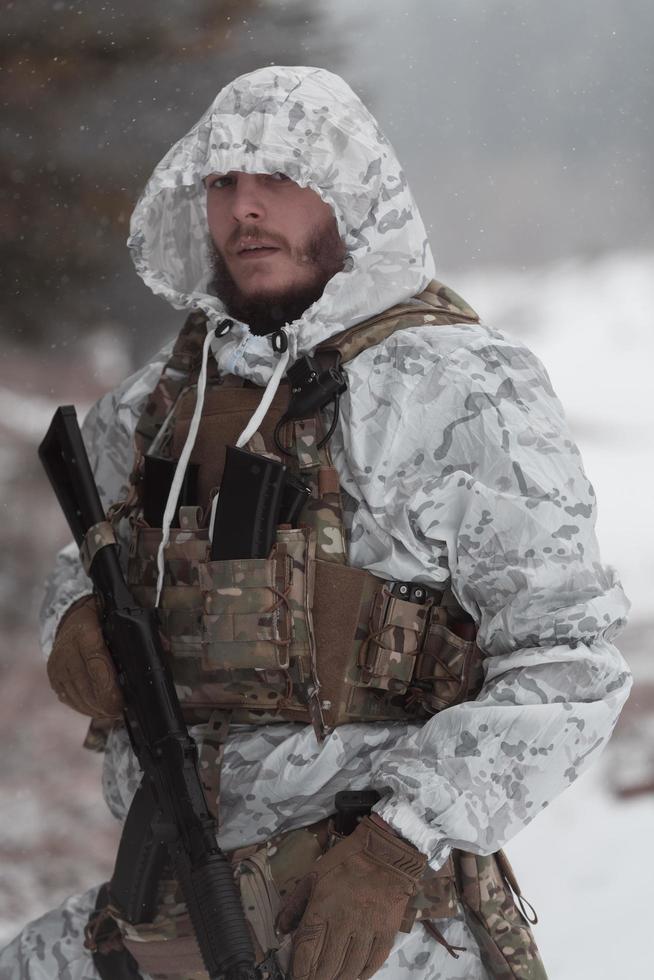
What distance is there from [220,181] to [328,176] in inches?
5.6

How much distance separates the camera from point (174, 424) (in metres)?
1.37

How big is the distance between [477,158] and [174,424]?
4.63 feet

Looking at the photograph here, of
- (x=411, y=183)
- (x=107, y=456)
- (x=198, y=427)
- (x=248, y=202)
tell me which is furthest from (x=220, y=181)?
(x=411, y=183)

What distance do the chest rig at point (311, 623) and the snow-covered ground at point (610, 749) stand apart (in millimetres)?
1262

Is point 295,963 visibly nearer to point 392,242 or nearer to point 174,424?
point 174,424

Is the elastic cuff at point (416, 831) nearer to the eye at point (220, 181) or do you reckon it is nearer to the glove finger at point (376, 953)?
the glove finger at point (376, 953)

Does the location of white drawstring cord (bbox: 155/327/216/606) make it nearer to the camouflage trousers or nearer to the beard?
the beard

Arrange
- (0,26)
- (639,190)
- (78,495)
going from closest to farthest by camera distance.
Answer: (78,495)
(0,26)
(639,190)

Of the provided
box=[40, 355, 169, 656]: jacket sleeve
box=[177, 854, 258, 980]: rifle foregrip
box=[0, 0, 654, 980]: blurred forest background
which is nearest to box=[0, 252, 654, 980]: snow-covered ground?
box=[0, 0, 654, 980]: blurred forest background

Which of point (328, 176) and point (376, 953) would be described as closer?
point (376, 953)

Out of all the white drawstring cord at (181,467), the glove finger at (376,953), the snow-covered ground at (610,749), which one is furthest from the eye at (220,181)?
the snow-covered ground at (610,749)

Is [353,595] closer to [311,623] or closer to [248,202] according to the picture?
[311,623]

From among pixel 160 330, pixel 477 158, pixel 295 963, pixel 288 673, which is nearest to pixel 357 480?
pixel 288 673

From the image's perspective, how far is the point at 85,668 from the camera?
133cm
